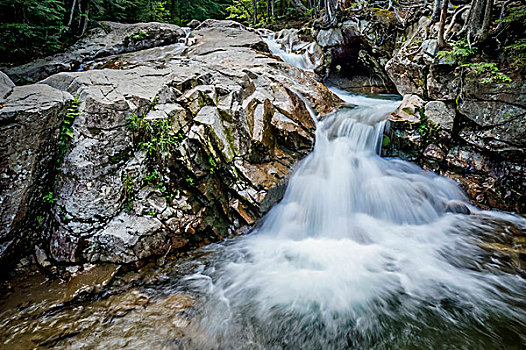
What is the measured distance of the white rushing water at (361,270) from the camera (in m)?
2.93

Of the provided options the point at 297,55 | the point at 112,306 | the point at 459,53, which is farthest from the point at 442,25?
the point at 112,306

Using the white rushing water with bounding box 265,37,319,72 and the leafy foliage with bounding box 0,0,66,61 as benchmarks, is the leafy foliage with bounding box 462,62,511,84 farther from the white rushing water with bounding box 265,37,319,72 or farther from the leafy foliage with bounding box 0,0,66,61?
the leafy foliage with bounding box 0,0,66,61

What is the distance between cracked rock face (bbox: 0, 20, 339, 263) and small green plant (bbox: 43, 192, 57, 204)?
49 millimetres

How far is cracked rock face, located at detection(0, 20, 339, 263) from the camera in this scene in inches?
154

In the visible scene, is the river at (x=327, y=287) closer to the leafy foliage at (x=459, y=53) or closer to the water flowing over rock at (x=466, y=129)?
the water flowing over rock at (x=466, y=129)

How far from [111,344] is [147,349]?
454mm

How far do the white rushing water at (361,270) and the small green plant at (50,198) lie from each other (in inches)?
100.0

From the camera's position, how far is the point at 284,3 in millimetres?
19984

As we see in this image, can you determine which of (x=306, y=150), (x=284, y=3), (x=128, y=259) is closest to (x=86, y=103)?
(x=128, y=259)

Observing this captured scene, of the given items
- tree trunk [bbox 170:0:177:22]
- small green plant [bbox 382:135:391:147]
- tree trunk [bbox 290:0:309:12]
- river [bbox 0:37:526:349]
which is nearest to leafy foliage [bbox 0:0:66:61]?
river [bbox 0:37:526:349]

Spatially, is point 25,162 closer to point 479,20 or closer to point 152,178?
point 152,178

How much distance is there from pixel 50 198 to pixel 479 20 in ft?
30.9

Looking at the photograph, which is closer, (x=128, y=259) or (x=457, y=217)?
(x=128, y=259)

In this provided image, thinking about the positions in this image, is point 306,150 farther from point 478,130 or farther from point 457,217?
point 478,130
